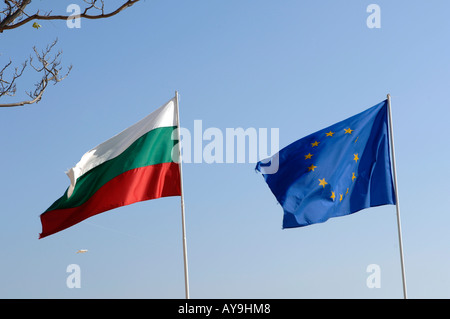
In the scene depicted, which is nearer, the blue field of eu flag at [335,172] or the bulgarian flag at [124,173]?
the bulgarian flag at [124,173]

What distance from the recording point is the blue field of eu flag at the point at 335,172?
65.8ft

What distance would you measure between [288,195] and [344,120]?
2.93 metres

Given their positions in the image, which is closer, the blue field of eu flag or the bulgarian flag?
the bulgarian flag

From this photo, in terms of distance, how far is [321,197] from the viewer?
20.2 meters

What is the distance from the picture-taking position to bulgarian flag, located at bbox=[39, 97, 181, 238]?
18.8 metres

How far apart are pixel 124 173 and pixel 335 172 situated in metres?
6.16

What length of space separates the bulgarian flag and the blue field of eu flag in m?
2.93

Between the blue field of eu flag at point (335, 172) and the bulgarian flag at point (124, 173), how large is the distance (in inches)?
116

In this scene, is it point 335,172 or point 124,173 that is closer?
point 124,173

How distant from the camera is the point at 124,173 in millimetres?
19047

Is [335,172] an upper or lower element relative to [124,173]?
upper

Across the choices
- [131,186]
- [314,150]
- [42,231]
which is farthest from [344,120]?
[42,231]
